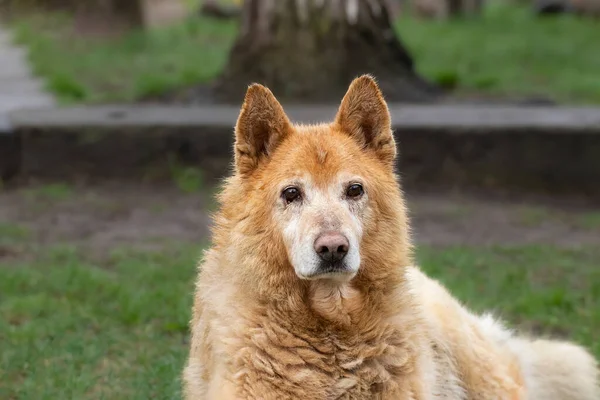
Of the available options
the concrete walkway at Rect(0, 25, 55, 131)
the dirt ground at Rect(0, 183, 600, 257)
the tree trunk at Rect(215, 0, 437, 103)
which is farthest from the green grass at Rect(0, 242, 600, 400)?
the tree trunk at Rect(215, 0, 437, 103)

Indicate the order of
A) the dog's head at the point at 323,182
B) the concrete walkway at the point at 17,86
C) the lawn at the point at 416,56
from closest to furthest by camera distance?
the dog's head at the point at 323,182 → the concrete walkway at the point at 17,86 → the lawn at the point at 416,56

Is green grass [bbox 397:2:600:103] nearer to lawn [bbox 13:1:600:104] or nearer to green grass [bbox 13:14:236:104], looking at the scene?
lawn [bbox 13:1:600:104]

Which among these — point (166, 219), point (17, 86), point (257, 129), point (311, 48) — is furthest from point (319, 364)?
point (17, 86)

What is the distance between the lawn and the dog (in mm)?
8005

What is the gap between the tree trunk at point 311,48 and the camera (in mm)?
10758

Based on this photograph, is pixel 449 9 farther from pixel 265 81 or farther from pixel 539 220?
pixel 539 220

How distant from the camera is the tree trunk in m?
10.8

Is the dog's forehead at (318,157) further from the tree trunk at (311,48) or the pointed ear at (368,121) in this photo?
the tree trunk at (311,48)

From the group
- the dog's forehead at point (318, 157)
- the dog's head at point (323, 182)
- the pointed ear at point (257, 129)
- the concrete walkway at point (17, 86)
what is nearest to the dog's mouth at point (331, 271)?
the dog's head at point (323, 182)

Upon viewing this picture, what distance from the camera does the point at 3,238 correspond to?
838 centimetres

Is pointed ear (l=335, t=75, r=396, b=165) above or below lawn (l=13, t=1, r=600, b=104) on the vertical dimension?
above

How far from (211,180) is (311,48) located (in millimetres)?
1986

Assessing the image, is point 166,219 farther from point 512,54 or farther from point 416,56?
point 512,54

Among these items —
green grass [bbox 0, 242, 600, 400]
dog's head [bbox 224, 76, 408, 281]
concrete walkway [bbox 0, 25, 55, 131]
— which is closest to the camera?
dog's head [bbox 224, 76, 408, 281]
